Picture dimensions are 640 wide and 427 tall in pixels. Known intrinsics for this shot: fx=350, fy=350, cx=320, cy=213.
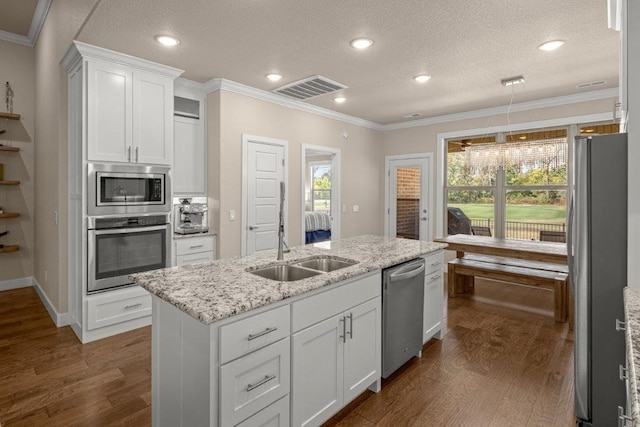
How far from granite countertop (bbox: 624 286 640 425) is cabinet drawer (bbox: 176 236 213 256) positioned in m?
3.76

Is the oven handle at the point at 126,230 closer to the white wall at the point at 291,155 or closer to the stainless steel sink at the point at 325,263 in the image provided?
the white wall at the point at 291,155

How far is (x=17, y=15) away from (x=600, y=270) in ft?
19.5

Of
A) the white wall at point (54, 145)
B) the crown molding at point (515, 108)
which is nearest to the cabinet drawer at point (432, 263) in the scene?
the crown molding at point (515, 108)

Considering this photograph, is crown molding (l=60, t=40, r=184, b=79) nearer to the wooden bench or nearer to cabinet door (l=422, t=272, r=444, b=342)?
cabinet door (l=422, t=272, r=444, b=342)

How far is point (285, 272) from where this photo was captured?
2.36 metres

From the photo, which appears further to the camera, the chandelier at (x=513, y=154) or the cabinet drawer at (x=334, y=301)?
the chandelier at (x=513, y=154)

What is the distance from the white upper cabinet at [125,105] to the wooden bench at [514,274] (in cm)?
380

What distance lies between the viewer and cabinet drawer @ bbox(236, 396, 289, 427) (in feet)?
5.06

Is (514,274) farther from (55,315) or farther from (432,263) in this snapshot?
(55,315)

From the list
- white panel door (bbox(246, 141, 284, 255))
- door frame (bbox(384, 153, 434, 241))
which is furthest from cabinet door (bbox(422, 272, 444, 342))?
door frame (bbox(384, 153, 434, 241))

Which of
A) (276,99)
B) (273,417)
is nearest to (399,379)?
(273,417)

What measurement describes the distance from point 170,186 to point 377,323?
2605 millimetres

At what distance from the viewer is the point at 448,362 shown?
286cm

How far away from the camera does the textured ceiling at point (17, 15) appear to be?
12.3ft
